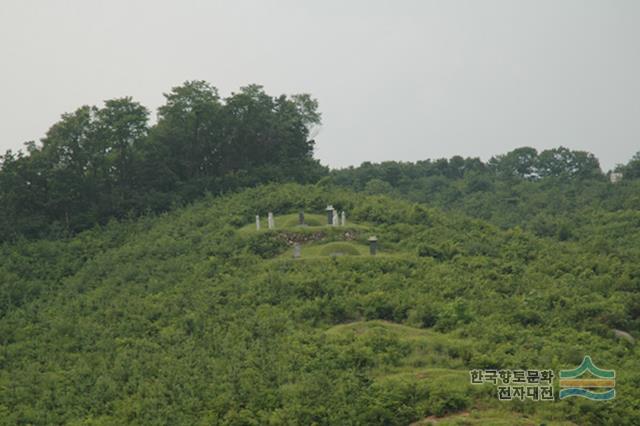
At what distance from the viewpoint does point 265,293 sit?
30.2 meters

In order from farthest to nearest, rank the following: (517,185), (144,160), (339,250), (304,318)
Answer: (517,185) < (144,160) < (339,250) < (304,318)

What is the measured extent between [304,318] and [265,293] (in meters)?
2.60

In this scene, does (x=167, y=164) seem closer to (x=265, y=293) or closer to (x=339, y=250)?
(x=339, y=250)

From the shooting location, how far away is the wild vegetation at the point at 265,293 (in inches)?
869

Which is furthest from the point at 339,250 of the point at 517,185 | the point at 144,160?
the point at 517,185

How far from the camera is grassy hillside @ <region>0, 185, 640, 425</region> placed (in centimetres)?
2155

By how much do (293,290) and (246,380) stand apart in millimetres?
7577

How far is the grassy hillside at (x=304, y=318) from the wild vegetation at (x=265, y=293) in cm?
8

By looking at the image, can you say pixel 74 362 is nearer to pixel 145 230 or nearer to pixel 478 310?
pixel 478 310

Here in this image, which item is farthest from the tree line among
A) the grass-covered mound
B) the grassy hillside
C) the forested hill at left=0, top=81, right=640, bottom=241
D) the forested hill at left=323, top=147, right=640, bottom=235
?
the grass-covered mound

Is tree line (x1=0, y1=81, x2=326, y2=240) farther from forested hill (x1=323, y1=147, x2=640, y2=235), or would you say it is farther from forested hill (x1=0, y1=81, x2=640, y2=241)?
forested hill (x1=323, y1=147, x2=640, y2=235)

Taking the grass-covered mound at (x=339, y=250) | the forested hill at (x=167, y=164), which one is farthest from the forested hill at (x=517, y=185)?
the grass-covered mound at (x=339, y=250)

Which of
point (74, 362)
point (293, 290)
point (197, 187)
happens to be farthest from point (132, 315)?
point (197, 187)

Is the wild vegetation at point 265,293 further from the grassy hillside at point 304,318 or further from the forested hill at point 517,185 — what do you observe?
the forested hill at point 517,185
